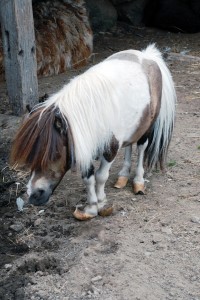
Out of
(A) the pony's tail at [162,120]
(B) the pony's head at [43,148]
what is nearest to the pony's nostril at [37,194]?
(B) the pony's head at [43,148]

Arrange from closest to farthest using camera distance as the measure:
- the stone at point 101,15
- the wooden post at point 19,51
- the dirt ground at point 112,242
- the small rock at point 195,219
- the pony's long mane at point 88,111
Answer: the dirt ground at point 112,242 → the pony's long mane at point 88,111 → the small rock at point 195,219 → the wooden post at point 19,51 → the stone at point 101,15

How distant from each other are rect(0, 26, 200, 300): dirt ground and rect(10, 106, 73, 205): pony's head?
1.49ft

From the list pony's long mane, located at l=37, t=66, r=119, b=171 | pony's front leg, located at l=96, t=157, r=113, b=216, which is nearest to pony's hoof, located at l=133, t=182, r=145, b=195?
pony's front leg, located at l=96, t=157, r=113, b=216

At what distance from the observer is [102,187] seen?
13.2 ft

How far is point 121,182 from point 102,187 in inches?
18.1

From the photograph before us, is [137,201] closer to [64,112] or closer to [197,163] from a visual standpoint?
[197,163]

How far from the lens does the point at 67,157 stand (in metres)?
3.42

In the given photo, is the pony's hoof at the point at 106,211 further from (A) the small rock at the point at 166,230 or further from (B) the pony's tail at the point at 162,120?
(B) the pony's tail at the point at 162,120

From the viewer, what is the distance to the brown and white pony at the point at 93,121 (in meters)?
3.33

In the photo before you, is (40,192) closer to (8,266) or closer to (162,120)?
(8,266)

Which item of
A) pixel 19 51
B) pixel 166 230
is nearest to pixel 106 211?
pixel 166 230

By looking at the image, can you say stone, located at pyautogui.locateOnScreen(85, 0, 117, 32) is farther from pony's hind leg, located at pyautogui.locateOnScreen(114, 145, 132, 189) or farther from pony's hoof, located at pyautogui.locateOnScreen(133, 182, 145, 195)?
pony's hoof, located at pyautogui.locateOnScreen(133, 182, 145, 195)

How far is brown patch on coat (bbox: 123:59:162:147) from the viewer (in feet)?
12.9

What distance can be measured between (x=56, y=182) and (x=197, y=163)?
1.81 meters
